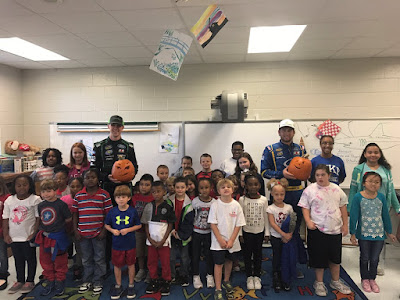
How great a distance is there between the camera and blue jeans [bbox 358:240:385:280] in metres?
2.67

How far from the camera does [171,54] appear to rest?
242cm

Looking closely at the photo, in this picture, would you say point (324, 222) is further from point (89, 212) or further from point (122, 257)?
point (89, 212)

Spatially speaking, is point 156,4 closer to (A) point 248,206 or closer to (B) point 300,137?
(A) point 248,206

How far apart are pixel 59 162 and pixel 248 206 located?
7.46 feet

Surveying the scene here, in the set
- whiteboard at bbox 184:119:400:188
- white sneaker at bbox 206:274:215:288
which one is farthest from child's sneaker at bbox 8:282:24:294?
whiteboard at bbox 184:119:400:188

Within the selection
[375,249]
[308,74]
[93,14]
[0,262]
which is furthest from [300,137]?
[0,262]

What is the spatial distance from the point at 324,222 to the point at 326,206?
0.15 meters

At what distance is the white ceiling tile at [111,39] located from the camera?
3244mm

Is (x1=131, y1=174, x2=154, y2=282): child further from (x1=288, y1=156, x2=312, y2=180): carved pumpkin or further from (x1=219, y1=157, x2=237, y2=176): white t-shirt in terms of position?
(x1=288, y1=156, x2=312, y2=180): carved pumpkin

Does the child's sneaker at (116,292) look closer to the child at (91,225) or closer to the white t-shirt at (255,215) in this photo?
the child at (91,225)

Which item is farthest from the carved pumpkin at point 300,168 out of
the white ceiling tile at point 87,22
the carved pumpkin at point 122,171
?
the white ceiling tile at point 87,22

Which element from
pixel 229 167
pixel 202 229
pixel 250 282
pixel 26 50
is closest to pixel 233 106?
pixel 229 167

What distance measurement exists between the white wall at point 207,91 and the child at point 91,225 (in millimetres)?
2334

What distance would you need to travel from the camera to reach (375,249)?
267cm
